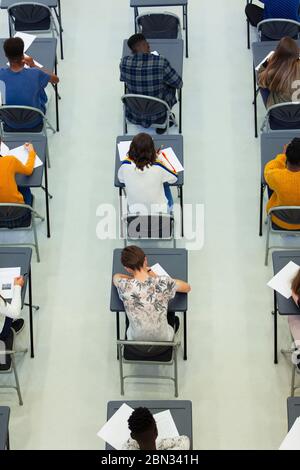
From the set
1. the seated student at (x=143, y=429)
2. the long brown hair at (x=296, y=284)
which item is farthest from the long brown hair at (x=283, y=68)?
the seated student at (x=143, y=429)

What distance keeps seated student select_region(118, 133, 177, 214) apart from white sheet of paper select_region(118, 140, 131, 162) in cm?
20

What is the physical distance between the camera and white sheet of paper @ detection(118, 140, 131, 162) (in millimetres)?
6539

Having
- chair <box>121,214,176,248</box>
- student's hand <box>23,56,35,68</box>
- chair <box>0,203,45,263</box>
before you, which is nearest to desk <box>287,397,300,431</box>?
chair <box>121,214,176,248</box>

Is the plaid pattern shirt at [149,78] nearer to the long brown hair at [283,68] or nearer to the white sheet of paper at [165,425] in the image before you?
the long brown hair at [283,68]

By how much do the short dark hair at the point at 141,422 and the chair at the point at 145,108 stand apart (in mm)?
3069

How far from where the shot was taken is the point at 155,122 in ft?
24.0

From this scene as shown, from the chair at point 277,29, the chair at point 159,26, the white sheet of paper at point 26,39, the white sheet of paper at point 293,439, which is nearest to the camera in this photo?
the white sheet of paper at point 293,439

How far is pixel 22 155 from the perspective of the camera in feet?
21.2

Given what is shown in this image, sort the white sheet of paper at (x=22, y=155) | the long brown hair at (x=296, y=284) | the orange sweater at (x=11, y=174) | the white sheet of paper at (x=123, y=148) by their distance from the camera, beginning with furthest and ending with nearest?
the white sheet of paper at (x=123, y=148) → the white sheet of paper at (x=22, y=155) → the orange sweater at (x=11, y=174) → the long brown hair at (x=296, y=284)

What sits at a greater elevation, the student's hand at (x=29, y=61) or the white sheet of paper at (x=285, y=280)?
the student's hand at (x=29, y=61)

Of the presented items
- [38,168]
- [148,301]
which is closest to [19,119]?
[38,168]

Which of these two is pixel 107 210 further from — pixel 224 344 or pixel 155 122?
pixel 224 344

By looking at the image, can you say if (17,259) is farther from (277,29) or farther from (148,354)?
(277,29)

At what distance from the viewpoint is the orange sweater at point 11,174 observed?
6184mm
